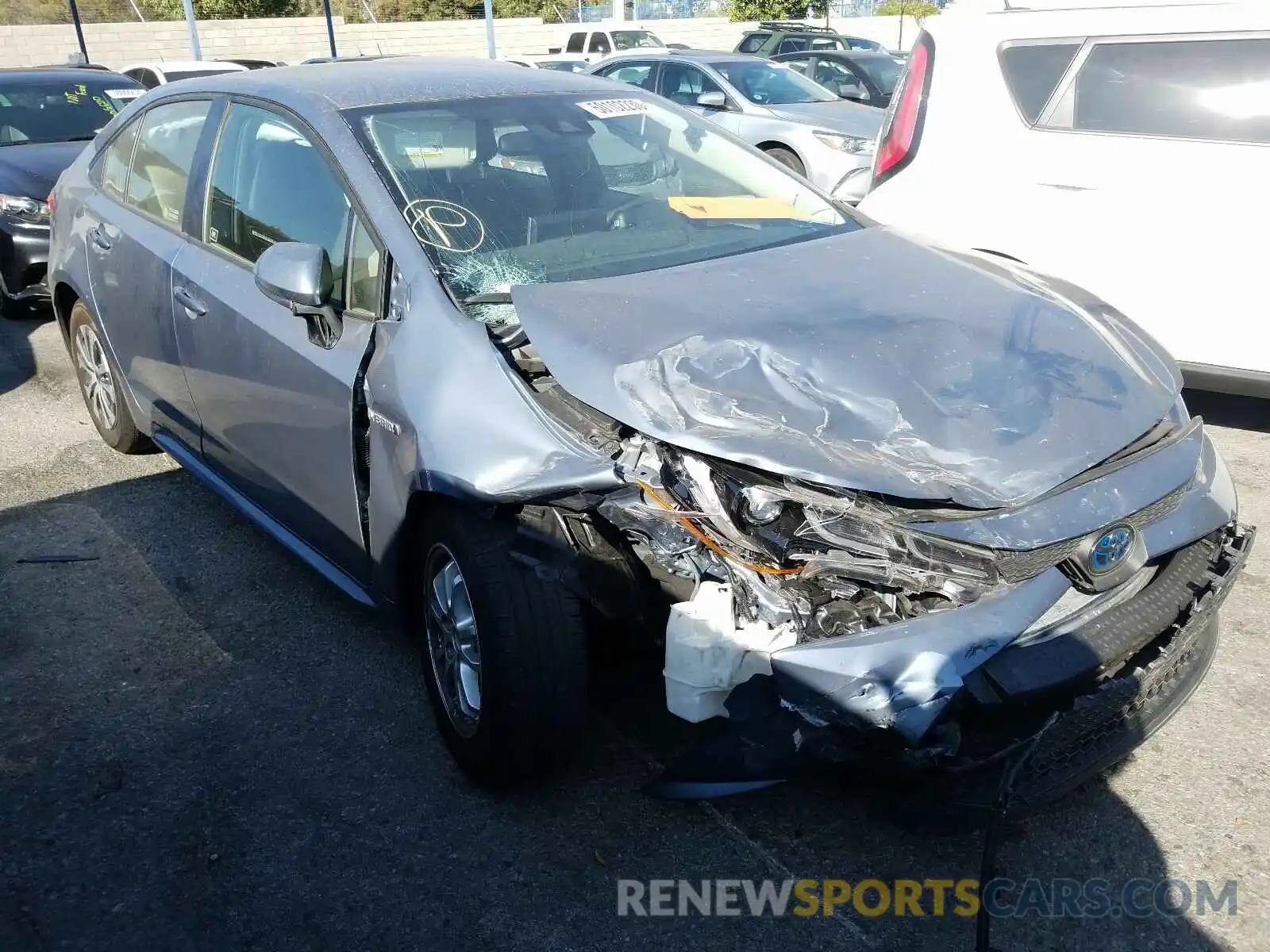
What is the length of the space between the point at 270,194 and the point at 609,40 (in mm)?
19819

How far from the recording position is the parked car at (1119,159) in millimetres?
4480

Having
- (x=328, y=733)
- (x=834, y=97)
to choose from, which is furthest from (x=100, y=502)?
(x=834, y=97)

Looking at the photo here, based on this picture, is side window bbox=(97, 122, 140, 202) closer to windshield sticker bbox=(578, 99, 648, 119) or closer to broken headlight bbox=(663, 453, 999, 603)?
windshield sticker bbox=(578, 99, 648, 119)

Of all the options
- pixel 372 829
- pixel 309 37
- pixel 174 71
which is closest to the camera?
pixel 372 829

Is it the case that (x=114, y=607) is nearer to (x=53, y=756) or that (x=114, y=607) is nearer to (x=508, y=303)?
(x=53, y=756)

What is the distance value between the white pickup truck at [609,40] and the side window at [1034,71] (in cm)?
1766

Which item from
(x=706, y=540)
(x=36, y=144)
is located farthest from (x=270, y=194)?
(x=36, y=144)

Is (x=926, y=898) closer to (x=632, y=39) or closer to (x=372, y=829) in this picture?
(x=372, y=829)

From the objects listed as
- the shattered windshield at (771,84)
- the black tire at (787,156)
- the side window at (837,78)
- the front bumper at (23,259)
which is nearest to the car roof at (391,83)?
the front bumper at (23,259)

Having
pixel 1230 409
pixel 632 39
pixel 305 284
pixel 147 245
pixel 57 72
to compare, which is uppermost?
pixel 305 284

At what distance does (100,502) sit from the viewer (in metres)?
4.64

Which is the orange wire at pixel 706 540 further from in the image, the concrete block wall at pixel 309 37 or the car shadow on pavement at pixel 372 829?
the concrete block wall at pixel 309 37

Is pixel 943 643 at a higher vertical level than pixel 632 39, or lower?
higher

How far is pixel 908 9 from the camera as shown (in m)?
34.8
